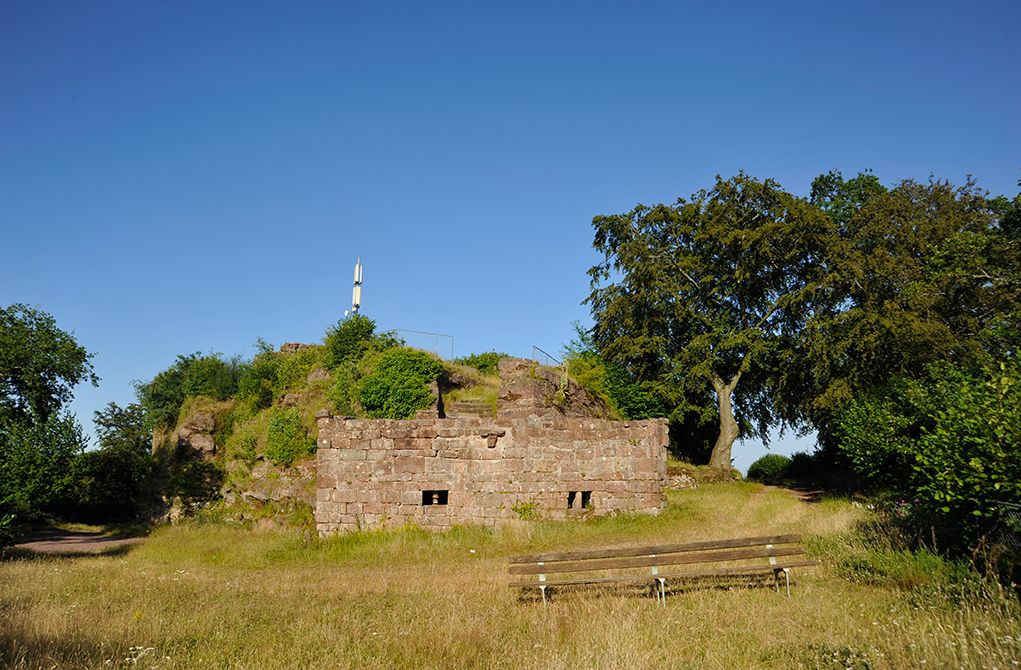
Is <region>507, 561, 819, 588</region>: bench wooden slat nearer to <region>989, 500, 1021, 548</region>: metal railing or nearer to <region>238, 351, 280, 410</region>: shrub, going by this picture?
<region>989, 500, 1021, 548</region>: metal railing

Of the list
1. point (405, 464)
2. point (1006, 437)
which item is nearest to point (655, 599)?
point (1006, 437)

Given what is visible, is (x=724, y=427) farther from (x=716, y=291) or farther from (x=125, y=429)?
(x=125, y=429)

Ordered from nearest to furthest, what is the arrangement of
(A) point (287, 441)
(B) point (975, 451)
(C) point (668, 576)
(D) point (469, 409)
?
(B) point (975, 451), (C) point (668, 576), (D) point (469, 409), (A) point (287, 441)

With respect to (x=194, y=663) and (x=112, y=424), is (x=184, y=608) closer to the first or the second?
(x=194, y=663)

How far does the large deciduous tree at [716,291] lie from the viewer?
2731 centimetres

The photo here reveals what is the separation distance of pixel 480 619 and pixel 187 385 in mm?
22414

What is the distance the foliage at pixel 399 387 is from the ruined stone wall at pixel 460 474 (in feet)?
7.22

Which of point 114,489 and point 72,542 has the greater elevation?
point 114,489

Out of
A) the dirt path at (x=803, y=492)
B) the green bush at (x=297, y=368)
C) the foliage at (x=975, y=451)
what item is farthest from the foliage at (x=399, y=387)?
the dirt path at (x=803, y=492)

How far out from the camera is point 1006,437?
7.91m

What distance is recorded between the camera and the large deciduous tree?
27.3 m

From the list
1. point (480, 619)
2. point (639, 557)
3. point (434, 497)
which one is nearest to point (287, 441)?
point (434, 497)

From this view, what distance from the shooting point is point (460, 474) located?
1656 cm

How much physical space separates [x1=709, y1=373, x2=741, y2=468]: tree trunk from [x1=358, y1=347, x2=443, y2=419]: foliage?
14.5m
